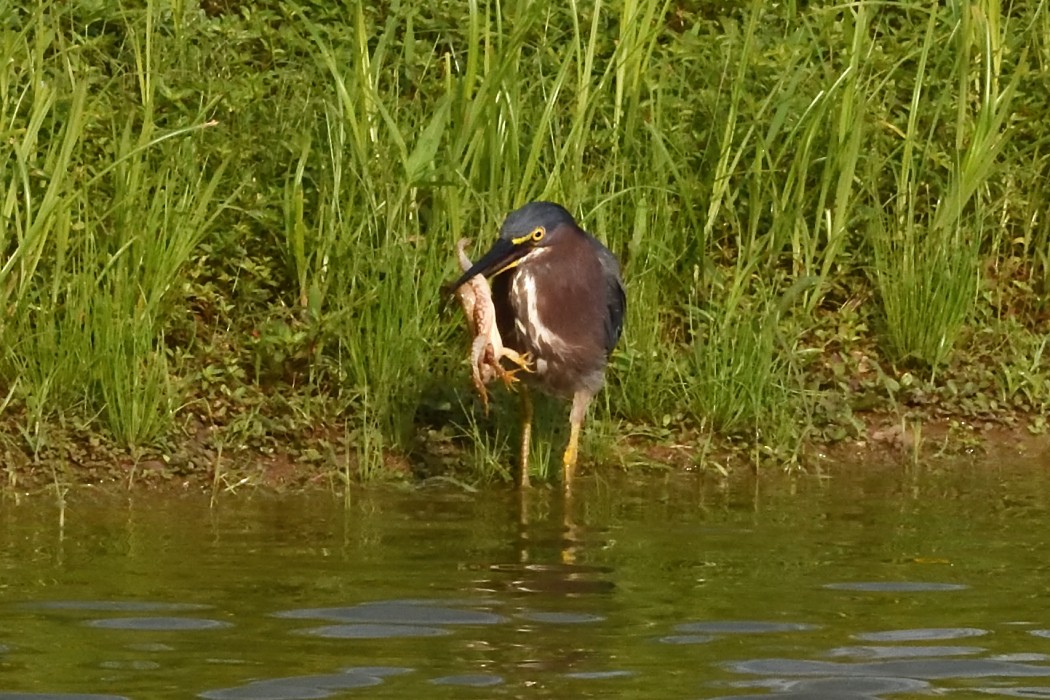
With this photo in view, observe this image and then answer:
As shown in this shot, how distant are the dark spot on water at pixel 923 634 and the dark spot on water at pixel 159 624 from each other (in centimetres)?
154

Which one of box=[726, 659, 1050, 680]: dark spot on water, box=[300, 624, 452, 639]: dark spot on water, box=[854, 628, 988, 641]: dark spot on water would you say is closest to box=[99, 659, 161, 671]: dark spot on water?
box=[300, 624, 452, 639]: dark spot on water

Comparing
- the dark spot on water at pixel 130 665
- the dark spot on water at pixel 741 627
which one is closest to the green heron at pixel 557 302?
the dark spot on water at pixel 741 627

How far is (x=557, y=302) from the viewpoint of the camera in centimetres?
717

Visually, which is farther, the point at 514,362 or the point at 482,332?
the point at 514,362

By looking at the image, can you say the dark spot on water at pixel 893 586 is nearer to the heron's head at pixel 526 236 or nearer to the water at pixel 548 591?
the water at pixel 548 591

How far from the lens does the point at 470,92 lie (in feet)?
25.9

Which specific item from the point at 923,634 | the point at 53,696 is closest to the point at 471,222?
the point at 923,634

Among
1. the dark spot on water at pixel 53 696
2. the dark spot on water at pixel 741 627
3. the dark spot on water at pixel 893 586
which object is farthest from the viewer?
the dark spot on water at pixel 893 586

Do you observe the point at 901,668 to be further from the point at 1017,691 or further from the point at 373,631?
the point at 373,631

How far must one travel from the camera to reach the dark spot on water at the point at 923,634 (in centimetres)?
527

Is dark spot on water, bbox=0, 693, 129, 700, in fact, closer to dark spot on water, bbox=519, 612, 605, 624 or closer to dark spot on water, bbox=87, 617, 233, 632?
dark spot on water, bbox=87, 617, 233, 632

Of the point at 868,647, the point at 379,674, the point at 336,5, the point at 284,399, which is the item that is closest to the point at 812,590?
the point at 868,647

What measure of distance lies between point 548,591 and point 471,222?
2.32 meters

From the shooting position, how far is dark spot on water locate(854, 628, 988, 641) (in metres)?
5.27
